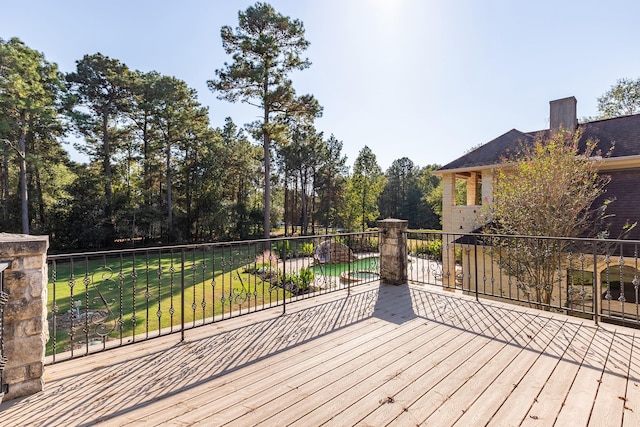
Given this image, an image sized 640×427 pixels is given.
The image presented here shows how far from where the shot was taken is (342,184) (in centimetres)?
2764

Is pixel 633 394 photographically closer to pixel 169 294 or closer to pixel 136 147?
pixel 169 294

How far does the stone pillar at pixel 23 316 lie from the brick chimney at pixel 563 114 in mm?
11524

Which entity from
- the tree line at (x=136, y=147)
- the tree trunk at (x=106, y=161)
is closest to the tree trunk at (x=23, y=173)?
the tree line at (x=136, y=147)

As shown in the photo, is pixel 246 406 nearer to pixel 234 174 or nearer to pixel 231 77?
pixel 231 77

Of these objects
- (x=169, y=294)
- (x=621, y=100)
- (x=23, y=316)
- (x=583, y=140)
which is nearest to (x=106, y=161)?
(x=169, y=294)

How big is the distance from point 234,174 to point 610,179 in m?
20.6

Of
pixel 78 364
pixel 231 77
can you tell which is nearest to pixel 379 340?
pixel 78 364

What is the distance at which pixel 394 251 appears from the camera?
5.24m

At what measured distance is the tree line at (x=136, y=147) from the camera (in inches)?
547

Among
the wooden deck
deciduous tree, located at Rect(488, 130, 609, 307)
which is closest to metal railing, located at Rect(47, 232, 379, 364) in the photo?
the wooden deck

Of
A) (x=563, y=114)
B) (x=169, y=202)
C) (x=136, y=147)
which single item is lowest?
(x=169, y=202)

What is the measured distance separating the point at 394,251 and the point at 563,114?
811 centimetres

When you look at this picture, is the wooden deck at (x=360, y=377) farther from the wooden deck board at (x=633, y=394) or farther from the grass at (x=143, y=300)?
the grass at (x=143, y=300)

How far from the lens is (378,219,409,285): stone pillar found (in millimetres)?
5230
